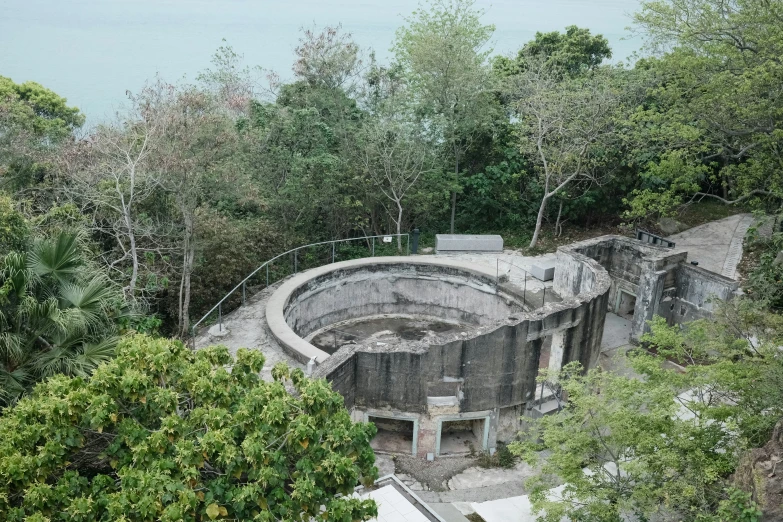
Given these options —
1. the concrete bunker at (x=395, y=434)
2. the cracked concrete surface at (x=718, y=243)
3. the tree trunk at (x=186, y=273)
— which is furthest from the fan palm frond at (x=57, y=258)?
the cracked concrete surface at (x=718, y=243)

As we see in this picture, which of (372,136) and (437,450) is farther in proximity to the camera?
(372,136)

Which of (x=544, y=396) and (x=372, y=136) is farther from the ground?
(x=372, y=136)

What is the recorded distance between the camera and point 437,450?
19.6 metres

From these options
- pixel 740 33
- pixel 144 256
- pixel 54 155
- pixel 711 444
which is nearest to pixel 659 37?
pixel 740 33

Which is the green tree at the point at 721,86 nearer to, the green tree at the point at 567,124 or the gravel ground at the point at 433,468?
the green tree at the point at 567,124

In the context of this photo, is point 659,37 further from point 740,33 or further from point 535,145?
point 535,145

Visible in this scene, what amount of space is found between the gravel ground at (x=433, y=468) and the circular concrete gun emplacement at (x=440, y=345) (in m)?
0.32

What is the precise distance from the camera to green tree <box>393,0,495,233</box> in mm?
30031

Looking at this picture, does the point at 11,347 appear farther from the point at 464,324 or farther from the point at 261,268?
the point at 464,324

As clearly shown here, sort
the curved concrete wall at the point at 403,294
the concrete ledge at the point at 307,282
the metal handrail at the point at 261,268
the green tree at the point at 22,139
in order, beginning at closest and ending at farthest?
the concrete ledge at the point at 307,282
the metal handrail at the point at 261,268
the green tree at the point at 22,139
the curved concrete wall at the point at 403,294

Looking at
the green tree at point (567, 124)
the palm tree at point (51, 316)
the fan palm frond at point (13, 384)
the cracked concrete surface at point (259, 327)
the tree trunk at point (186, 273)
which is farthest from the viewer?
the green tree at point (567, 124)

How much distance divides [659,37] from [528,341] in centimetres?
1449

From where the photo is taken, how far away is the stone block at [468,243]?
2850 cm

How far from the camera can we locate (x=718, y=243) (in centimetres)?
2966
